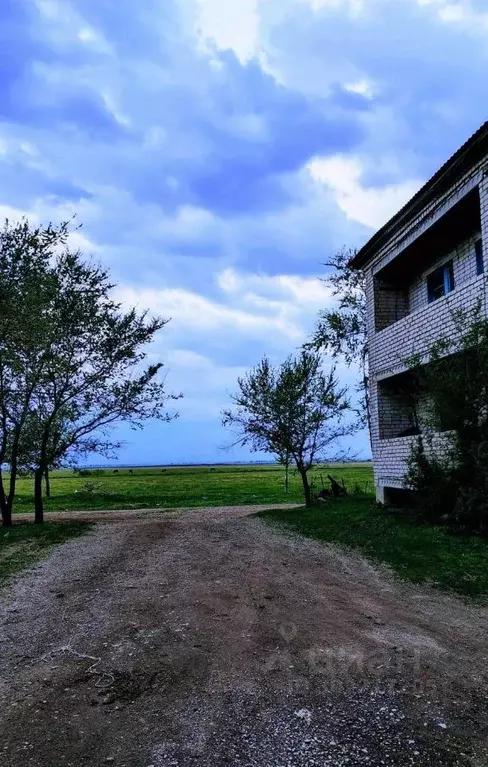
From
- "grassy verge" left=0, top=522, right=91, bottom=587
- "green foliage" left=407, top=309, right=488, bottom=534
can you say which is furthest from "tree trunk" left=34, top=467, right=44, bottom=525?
"green foliage" left=407, top=309, right=488, bottom=534

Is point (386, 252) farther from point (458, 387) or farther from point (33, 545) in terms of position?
point (33, 545)

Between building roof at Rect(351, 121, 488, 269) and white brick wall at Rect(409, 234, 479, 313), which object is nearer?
building roof at Rect(351, 121, 488, 269)

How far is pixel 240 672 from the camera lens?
5.15 meters

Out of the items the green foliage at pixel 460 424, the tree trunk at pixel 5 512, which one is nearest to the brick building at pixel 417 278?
the green foliage at pixel 460 424

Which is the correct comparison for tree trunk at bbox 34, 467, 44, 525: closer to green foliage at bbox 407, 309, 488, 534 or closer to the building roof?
green foliage at bbox 407, 309, 488, 534

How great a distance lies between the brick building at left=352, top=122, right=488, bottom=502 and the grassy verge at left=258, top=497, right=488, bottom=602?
242 cm

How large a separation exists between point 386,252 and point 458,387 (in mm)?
7880

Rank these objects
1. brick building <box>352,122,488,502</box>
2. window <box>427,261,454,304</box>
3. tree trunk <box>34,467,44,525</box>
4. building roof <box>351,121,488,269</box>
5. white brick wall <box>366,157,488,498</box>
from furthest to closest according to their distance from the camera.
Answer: tree trunk <box>34,467,44,525</box> < window <box>427,261,454,304</box> < brick building <box>352,122,488,502</box> < white brick wall <box>366,157,488,498</box> < building roof <box>351,121,488,269</box>

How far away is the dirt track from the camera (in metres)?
3.90

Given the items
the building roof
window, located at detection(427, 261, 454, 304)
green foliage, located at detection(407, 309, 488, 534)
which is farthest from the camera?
window, located at detection(427, 261, 454, 304)

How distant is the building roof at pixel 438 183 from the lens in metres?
12.8

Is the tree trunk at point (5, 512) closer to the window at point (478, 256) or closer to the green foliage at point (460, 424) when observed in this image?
the green foliage at point (460, 424)

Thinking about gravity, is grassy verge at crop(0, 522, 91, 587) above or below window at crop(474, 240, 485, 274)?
below

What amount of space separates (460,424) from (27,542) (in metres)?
10.5
